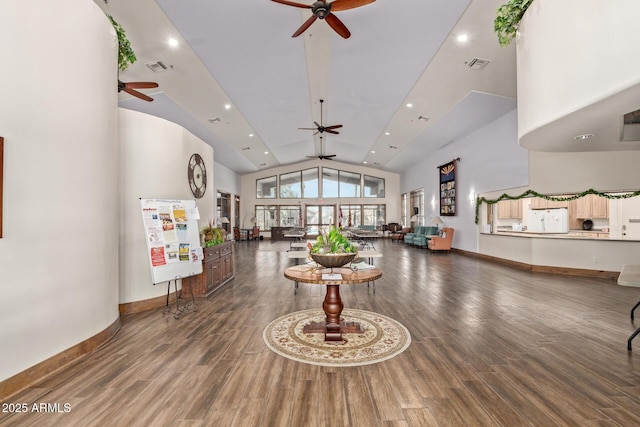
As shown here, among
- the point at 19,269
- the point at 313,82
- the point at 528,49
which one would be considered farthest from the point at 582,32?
the point at 313,82

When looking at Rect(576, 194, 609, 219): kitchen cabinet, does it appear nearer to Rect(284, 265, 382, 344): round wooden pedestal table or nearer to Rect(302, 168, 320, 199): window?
Rect(284, 265, 382, 344): round wooden pedestal table

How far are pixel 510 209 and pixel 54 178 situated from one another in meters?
9.68

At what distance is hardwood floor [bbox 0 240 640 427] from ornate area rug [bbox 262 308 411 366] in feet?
0.40

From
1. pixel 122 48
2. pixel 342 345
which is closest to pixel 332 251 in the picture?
pixel 342 345

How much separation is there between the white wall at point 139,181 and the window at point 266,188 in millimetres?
13426

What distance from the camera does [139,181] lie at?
4.14 m

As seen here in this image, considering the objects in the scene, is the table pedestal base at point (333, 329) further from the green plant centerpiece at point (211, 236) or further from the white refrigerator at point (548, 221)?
the white refrigerator at point (548, 221)

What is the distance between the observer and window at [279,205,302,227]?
18.0 meters

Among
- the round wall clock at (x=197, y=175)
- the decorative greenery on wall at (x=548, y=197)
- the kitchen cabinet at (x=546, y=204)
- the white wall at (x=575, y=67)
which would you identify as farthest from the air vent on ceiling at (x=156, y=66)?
the kitchen cabinet at (x=546, y=204)

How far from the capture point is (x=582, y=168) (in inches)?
250

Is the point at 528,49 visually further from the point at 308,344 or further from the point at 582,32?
the point at 308,344

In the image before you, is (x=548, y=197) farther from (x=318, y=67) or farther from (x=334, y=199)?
(x=334, y=199)

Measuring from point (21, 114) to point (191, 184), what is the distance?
2.85 m

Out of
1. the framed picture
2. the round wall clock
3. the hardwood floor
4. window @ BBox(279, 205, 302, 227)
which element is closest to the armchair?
the framed picture
